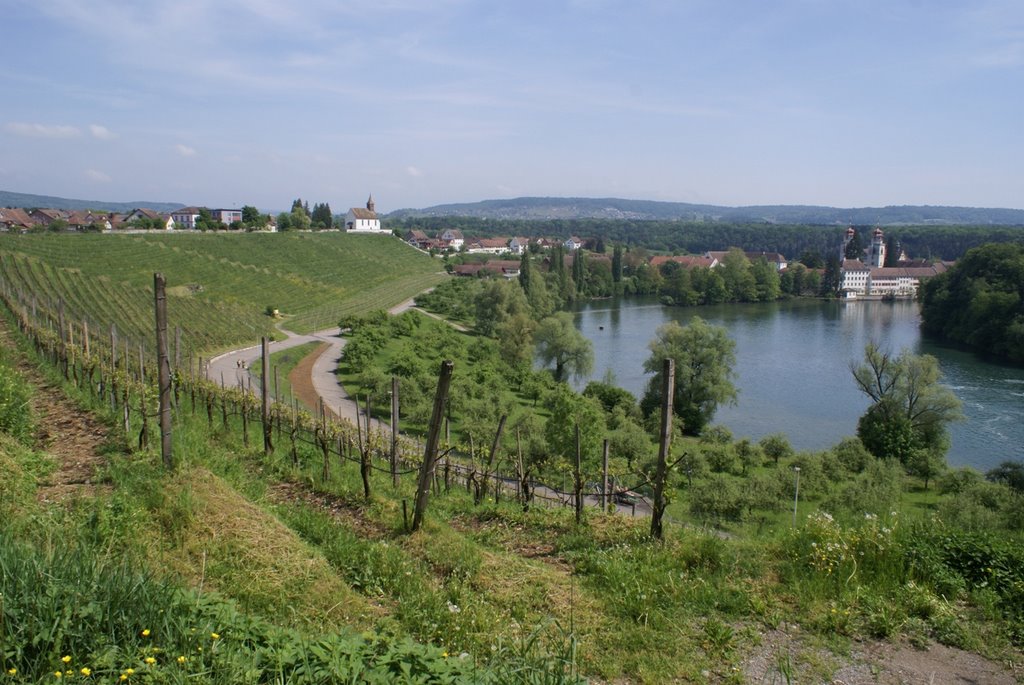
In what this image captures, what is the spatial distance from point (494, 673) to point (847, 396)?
34.8 m

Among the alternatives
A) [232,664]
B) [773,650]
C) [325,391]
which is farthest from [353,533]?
[325,391]

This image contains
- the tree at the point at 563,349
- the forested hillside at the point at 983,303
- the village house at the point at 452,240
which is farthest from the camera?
the village house at the point at 452,240

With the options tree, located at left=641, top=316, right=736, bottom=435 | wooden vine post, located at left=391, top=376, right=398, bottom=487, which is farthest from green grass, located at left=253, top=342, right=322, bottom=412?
wooden vine post, located at left=391, top=376, right=398, bottom=487

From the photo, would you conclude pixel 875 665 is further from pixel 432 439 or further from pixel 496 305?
pixel 496 305

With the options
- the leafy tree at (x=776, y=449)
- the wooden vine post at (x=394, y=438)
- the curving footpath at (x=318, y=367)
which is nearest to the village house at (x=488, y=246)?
the curving footpath at (x=318, y=367)

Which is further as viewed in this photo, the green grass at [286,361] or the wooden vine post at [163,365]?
the green grass at [286,361]

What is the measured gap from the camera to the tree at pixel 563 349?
124ft

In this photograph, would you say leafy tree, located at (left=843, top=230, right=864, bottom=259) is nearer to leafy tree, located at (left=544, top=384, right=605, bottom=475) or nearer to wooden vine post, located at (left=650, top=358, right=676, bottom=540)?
leafy tree, located at (left=544, top=384, right=605, bottom=475)

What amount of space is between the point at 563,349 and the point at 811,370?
14364mm

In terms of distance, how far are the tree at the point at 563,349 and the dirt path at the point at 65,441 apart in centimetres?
2854

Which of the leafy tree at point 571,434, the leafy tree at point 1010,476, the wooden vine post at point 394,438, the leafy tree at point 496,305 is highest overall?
the wooden vine post at point 394,438

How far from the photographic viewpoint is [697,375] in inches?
1204

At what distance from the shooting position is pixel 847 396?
3428 centimetres

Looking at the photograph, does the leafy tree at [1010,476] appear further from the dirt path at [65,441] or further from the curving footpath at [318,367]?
the dirt path at [65,441]
